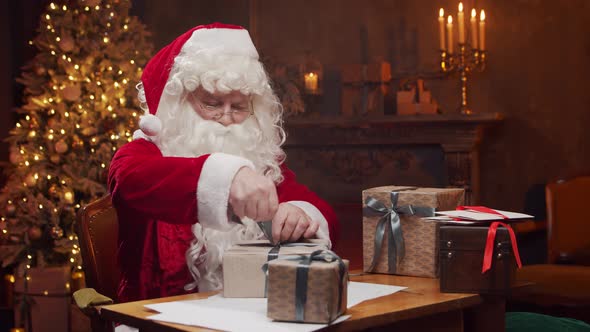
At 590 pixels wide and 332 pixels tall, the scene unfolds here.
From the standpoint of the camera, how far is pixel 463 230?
6.05ft

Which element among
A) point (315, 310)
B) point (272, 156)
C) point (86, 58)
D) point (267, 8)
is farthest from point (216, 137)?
point (267, 8)

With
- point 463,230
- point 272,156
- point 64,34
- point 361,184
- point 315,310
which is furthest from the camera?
point 361,184

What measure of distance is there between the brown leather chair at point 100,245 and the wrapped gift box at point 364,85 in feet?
11.4

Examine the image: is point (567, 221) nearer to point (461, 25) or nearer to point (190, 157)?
point (461, 25)

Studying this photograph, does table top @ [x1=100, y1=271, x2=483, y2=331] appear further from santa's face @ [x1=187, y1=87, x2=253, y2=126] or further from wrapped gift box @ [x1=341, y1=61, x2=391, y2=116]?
wrapped gift box @ [x1=341, y1=61, x2=391, y2=116]

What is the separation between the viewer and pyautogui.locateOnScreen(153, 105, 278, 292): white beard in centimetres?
227

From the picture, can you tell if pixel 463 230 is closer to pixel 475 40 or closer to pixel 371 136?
pixel 475 40

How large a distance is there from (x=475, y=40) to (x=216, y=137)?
3250 millimetres

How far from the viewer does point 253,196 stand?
1.83 meters

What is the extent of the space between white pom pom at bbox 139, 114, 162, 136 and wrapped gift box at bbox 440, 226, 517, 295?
967mm

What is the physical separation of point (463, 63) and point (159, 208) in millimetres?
3749

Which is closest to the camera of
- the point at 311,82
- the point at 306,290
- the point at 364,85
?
the point at 306,290

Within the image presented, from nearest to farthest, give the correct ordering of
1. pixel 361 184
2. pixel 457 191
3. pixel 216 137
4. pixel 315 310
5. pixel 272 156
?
pixel 315 310, pixel 457 191, pixel 216 137, pixel 272 156, pixel 361 184

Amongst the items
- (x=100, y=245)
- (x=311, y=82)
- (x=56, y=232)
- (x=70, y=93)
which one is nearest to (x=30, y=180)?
(x=56, y=232)
